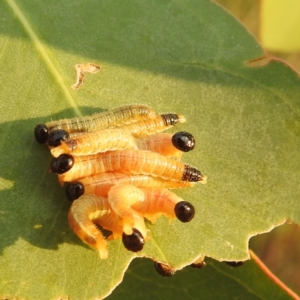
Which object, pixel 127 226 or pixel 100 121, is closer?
pixel 127 226

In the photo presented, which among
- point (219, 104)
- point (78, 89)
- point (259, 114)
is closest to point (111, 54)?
point (78, 89)

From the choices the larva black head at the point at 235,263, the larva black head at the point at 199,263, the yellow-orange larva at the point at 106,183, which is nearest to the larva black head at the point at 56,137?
the yellow-orange larva at the point at 106,183

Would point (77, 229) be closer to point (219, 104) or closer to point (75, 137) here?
point (75, 137)

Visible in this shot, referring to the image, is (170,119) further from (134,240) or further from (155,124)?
(134,240)

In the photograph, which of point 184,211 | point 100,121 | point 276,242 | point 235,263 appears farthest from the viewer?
point 276,242

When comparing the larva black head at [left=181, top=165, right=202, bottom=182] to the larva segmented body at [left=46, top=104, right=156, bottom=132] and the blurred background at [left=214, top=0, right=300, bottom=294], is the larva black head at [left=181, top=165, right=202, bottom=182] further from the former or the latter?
the blurred background at [left=214, top=0, right=300, bottom=294]

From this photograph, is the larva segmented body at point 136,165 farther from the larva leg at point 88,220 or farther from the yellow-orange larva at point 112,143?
the larva leg at point 88,220

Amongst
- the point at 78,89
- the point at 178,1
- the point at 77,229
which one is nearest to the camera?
the point at 77,229

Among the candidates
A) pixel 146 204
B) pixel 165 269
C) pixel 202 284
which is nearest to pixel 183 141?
pixel 146 204
